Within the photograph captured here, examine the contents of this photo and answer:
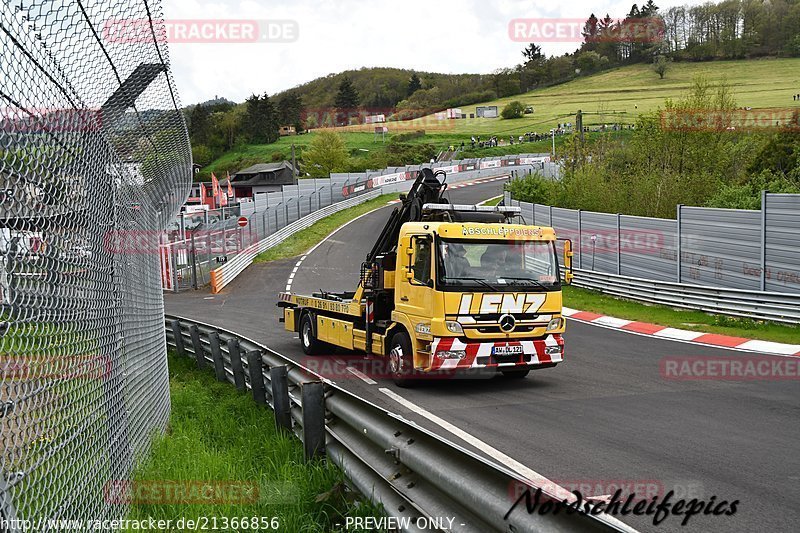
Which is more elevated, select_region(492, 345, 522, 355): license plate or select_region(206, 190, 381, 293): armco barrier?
select_region(492, 345, 522, 355): license plate

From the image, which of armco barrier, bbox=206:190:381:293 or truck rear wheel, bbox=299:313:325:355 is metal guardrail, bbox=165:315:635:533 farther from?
armco barrier, bbox=206:190:381:293

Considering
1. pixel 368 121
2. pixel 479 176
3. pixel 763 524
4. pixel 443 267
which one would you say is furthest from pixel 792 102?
pixel 368 121

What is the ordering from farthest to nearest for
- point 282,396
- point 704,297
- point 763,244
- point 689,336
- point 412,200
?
point 704,297 → point 763,244 → point 689,336 → point 412,200 → point 282,396

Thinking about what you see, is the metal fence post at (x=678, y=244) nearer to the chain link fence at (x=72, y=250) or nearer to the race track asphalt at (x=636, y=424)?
the race track asphalt at (x=636, y=424)

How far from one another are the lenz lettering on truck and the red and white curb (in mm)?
4915

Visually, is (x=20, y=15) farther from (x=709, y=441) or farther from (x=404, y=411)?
(x=404, y=411)

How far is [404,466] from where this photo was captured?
4652 millimetres

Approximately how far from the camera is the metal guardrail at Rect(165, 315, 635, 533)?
11.2 ft

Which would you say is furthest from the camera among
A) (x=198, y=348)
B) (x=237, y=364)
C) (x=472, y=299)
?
(x=198, y=348)

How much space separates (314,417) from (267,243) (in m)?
39.1

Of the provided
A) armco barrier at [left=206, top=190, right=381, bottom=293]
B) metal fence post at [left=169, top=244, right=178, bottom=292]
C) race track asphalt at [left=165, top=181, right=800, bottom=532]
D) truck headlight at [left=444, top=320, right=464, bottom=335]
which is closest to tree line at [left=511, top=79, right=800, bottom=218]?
armco barrier at [left=206, top=190, right=381, bottom=293]

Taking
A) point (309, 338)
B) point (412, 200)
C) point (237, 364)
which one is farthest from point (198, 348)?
point (412, 200)

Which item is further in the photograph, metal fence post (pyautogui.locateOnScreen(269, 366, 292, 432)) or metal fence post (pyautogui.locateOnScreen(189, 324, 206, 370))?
metal fence post (pyautogui.locateOnScreen(189, 324, 206, 370))

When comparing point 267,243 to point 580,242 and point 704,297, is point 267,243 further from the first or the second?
point 704,297
